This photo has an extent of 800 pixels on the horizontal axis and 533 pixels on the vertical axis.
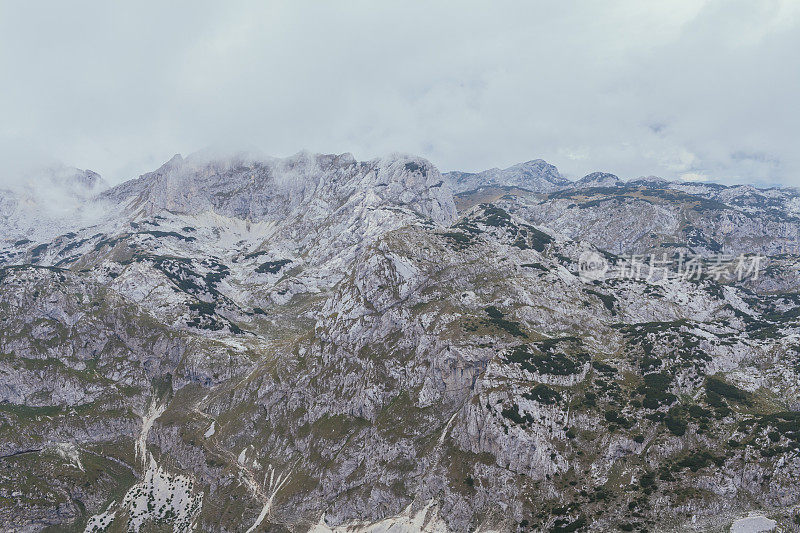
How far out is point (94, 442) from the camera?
198 metres

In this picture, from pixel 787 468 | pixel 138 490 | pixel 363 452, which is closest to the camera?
pixel 787 468

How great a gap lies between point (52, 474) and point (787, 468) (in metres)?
259

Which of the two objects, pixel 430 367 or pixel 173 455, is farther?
pixel 173 455

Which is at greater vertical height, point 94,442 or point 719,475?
point 719,475

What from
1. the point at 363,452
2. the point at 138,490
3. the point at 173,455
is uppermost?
the point at 363,452

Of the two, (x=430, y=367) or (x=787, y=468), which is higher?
(x=430, y=367)

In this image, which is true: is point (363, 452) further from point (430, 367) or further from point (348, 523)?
point (430, 367)

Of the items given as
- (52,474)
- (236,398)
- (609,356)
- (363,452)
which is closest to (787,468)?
(609,356)

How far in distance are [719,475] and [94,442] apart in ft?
829

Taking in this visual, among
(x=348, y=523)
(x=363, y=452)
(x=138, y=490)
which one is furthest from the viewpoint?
(x=138, y=490)

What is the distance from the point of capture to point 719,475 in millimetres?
98625

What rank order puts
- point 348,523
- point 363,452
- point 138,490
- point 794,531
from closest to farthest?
point 794,531 → point 348,523 → point 363,452 → point 138,490

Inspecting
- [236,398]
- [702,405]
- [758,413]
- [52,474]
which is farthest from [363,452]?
[52,474]

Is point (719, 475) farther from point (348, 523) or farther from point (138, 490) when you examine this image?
point (138, 490)
